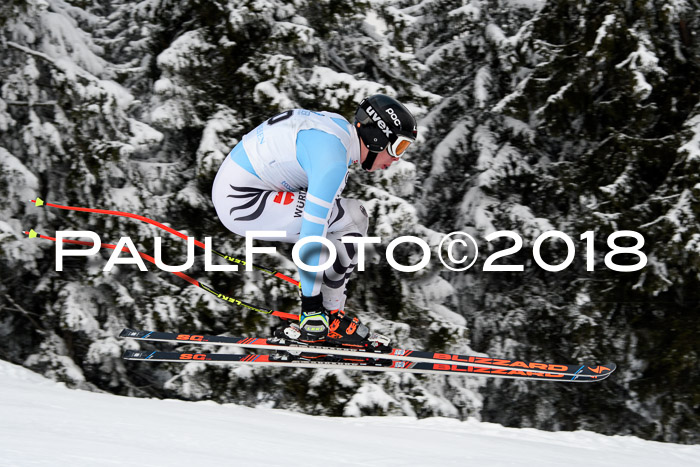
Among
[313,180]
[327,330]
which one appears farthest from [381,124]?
[327,330]

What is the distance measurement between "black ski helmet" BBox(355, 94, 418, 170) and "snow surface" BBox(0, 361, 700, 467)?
5.48 ft

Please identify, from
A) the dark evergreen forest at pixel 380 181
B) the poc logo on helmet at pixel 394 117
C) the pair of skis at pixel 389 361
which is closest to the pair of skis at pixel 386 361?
the pair of skis at pixel 389 361

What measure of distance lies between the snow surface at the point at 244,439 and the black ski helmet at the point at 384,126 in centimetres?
167

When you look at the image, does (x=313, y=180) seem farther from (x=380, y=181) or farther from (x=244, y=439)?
(x=380, y=181)

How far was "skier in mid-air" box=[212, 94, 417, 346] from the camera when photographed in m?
3.69

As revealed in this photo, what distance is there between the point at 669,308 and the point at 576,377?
14.3 ft

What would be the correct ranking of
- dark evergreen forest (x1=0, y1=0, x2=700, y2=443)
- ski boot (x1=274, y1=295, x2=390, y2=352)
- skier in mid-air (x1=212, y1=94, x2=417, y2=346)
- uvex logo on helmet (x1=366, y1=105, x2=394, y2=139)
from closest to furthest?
1. skier in mid-air (x1=212, y1=94, x2=417, y2=346)
2. uvex logo on helmet (x1=366, y1=105, x2=394, y2=139)
3. ski boot (x1=274, y1=295, x2=390, y2=352)
4. dark evergreen forest (x1=0, y1=0, x2=700, y2=443)

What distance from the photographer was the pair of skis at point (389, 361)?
4.47 m

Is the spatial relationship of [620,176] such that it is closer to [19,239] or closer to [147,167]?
[147,167]

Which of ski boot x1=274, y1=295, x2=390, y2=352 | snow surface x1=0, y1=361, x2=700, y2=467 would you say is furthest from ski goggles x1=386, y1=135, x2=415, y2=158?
snow surface x1=0, y1=361, x2=700, y2=467

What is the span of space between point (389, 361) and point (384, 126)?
1.75 m

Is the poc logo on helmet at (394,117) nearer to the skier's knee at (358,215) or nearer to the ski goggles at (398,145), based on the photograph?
the ski goggles at (398,145)

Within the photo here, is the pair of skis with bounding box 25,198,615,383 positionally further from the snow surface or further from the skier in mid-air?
the snow surface

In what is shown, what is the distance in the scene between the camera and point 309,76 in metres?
7.64
